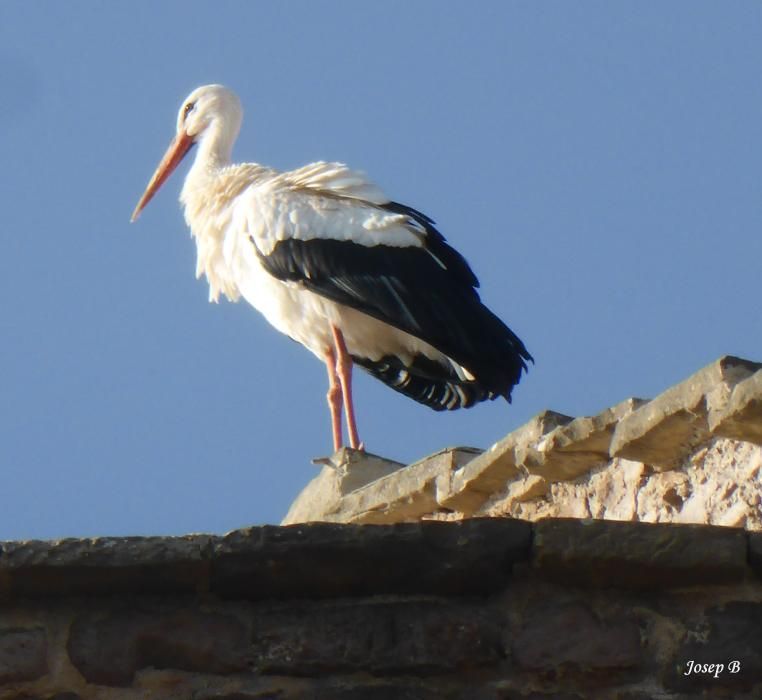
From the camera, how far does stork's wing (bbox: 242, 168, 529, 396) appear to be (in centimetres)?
959

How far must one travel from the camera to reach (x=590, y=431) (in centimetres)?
548

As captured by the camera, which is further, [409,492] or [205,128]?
[205,128]

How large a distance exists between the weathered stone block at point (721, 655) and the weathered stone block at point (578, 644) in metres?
0.08

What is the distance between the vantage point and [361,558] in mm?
3951

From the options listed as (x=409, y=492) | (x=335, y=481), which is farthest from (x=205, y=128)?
(x=409, y=492)

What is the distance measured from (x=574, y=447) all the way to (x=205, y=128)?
683 centimetres

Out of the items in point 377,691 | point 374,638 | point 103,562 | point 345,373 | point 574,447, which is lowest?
point 377,691

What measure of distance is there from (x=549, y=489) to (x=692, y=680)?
2.03 m

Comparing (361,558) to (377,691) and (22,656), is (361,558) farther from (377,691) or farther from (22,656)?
(22,656)

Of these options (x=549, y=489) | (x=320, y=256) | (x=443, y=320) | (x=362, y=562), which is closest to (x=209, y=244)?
(x=320, y=256)

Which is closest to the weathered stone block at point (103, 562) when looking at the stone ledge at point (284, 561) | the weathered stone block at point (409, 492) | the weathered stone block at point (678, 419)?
the stone ledge at point (284, 561)

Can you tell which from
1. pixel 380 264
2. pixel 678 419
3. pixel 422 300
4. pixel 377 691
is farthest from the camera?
pixel 380 264

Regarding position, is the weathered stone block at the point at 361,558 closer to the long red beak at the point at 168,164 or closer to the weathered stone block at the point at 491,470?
the weathered stone block at the point at 491,470

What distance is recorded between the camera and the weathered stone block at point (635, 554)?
3.95 m
